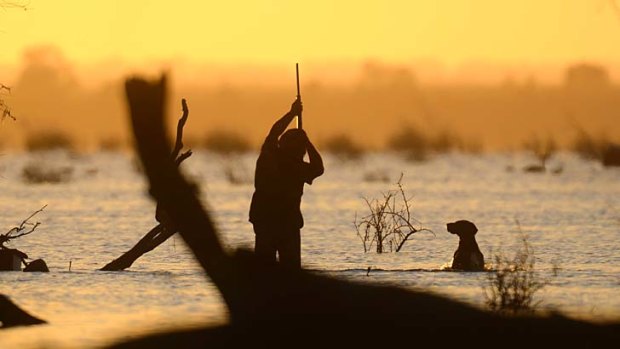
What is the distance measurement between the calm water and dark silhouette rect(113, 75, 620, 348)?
82cm

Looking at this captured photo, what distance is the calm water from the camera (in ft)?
56.7

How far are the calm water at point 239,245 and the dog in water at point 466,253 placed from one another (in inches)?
14.8

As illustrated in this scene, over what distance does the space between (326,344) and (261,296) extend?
2.17 feet

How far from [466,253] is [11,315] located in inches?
394

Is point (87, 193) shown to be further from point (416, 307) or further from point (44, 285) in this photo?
point (416, 307)

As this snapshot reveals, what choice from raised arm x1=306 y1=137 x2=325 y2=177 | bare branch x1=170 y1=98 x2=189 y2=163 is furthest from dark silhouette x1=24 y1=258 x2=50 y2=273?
raised arm x1=306 y1=137 x2=325 y2=177

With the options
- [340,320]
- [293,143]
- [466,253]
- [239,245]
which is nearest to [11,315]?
[293,143]

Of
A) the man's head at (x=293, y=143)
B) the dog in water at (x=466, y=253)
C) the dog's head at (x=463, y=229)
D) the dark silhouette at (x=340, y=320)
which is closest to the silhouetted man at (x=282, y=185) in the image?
the man's head at (x=293, y=143)

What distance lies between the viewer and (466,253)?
77.8 feet

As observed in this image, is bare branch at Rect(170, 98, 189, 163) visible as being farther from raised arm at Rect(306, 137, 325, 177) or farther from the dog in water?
the dog in water

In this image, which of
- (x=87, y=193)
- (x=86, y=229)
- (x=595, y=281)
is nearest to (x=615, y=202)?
(x=87, y=193)

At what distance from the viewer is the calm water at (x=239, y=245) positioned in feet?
56.7

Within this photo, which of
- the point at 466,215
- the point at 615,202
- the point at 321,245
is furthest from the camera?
the point at 615,202

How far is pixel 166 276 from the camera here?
22.9 metres
